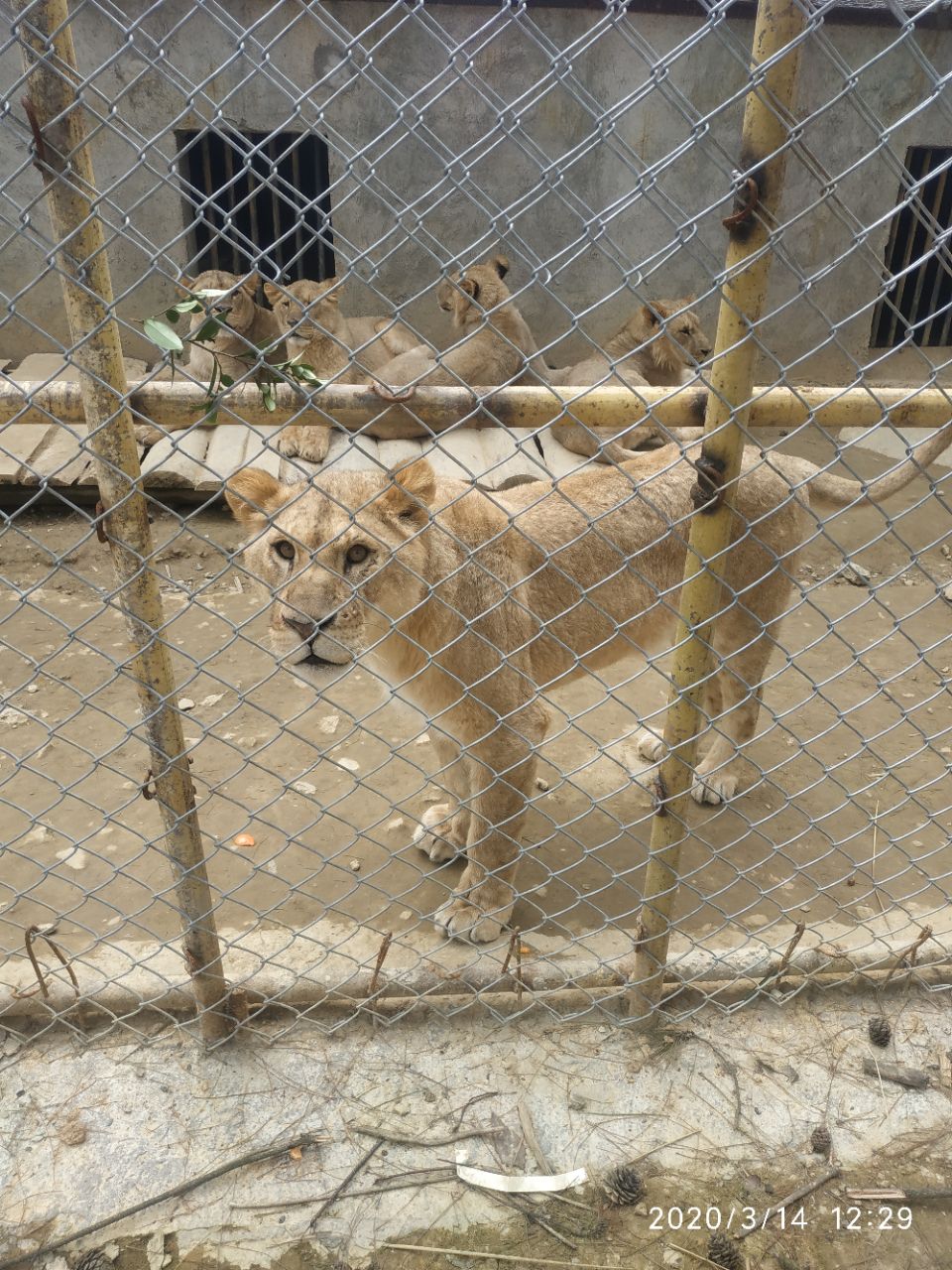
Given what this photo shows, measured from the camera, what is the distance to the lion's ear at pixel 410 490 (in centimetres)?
298

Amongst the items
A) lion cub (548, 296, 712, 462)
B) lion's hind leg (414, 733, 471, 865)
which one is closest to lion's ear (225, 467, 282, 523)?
lion's hind leg (414, 733, 471, 865)

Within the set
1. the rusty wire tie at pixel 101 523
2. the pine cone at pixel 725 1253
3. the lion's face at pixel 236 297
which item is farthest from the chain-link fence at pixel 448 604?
the pine cone at pixel 725 1253

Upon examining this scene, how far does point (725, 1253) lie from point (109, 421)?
2.55m

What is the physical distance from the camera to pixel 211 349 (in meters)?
1.88

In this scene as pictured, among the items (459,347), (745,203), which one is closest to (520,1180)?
(745,203)

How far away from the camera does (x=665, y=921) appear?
116 inches

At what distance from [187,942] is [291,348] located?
635cm

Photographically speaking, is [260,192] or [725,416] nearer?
[725,416]

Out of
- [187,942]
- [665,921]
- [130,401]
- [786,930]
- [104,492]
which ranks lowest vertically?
[786,930]

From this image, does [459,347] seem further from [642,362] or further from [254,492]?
[254,492]

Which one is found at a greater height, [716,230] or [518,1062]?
[716,230]

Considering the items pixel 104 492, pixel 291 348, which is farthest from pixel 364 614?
pixel 291 348

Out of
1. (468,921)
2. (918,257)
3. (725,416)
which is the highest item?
(725,416)

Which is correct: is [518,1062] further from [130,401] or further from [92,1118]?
[130,401]
